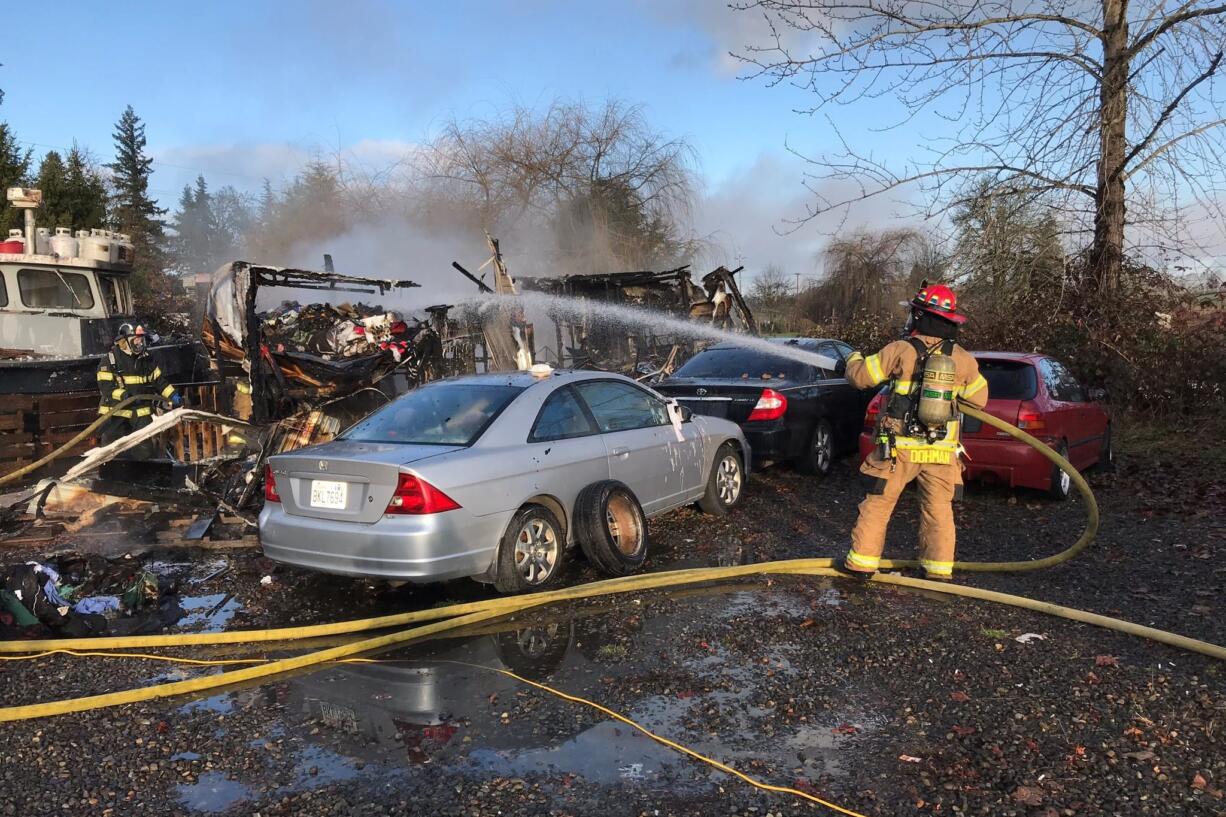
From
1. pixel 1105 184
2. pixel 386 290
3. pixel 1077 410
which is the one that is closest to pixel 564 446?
pixel 1077 410

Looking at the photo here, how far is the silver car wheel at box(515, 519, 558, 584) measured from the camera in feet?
18.0

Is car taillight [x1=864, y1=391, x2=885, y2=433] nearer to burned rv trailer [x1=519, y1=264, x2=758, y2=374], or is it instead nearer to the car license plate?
the car license plate

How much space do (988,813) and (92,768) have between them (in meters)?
3.41

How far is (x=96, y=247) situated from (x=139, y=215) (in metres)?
40.7

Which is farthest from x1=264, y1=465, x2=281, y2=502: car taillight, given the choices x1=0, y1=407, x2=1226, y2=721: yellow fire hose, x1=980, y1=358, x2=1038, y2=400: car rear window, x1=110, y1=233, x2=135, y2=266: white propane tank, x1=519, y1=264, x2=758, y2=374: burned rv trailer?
x1=519, y1=264, x2=758, y2=374: burned rv trailer

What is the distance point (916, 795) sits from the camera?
3.10m

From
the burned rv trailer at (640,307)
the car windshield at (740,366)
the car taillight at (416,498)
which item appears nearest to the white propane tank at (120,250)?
the burned rv trailer at (640,307)

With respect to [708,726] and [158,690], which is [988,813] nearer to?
[708,726]

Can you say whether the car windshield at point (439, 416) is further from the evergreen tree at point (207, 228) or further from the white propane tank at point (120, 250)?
the evergreen tree at point (207, 228)

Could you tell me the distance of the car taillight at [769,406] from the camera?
29.1ft

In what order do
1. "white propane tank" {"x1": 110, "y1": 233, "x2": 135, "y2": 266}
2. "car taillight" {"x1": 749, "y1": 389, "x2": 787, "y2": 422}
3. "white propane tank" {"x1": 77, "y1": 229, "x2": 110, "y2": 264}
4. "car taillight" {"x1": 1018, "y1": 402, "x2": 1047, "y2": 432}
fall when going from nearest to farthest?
"car taillight" {"x1": 1018, "y1": 402, "x2": 1047, "y2": 432} → "car taillight" {"x1": 749, "y1": 389, "x2": 787, "y2": 422} → "white propane tank" {"x1": 77, "y1": 229, "x2": 110, "y2": 264} → "white propane tank" {"x1": 110, "y1": 233, "x2": 135, "y2": 266}

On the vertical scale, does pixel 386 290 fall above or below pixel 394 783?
above

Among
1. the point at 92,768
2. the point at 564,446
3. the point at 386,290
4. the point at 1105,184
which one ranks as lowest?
the point at 92,768

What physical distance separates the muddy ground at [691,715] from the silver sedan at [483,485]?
49 cm
